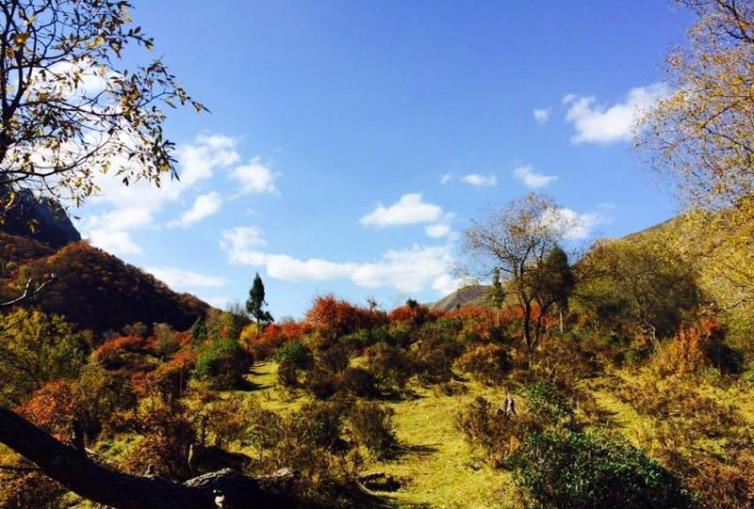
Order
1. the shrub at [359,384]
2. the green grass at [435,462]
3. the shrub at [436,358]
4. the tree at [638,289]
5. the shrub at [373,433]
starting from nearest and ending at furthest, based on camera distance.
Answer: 1. the green grass at [435,462]
2. the shrub at [373,433]
3. the shrub at [359,384]
4. the shrub at [436,358]
5. the tree at [638,289]

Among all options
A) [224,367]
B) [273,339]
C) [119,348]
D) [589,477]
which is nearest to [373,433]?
[589,477]

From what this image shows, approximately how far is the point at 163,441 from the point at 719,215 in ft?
40.5

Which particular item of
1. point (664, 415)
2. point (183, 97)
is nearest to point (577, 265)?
point (664, 415)

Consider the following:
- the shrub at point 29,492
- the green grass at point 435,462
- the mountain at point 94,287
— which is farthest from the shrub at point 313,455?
the mountain at point 94,287

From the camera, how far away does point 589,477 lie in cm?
711

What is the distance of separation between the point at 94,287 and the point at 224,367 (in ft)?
153

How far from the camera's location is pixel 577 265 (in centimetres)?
2675

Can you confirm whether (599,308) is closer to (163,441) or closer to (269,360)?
(269,360)

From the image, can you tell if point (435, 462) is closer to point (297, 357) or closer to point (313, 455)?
point (313, 455)

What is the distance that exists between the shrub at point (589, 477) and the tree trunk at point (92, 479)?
4.59 metres

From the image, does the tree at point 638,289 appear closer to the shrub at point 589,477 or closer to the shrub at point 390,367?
the shrub at point 390,367

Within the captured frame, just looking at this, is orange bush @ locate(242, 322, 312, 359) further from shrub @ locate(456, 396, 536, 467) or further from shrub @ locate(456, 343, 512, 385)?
shrub @ locate(456, 396, 536, 467)

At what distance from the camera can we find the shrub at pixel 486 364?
18609 mm

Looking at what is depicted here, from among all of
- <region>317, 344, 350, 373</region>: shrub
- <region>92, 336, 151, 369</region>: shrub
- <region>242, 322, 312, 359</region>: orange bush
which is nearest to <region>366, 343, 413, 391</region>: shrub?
<region>317, 344, 350, 373</region>: shrub
